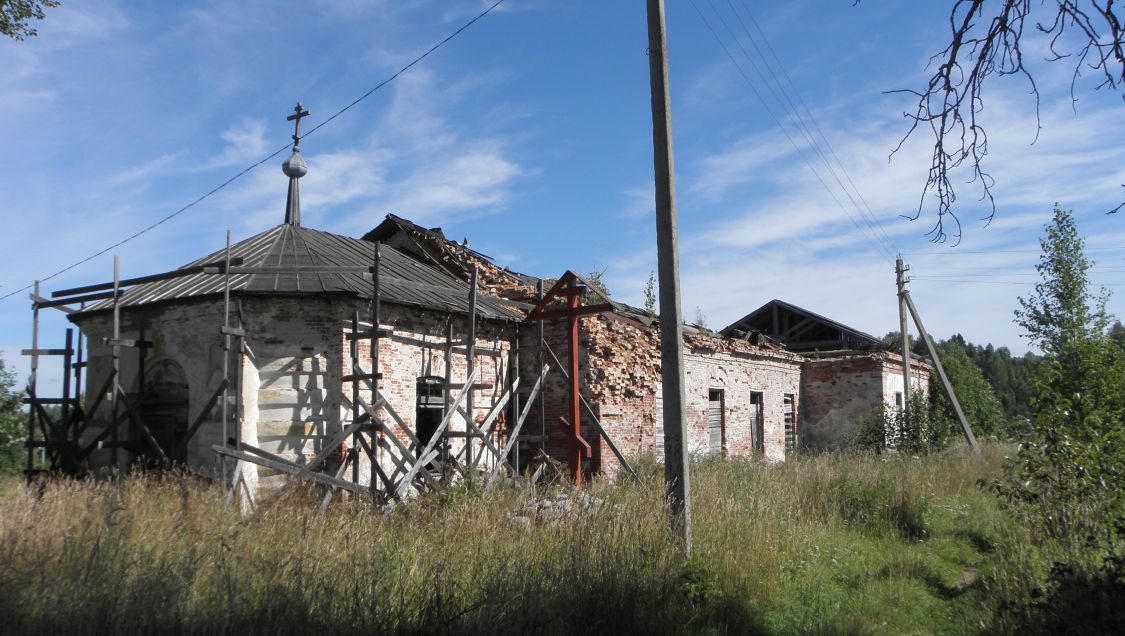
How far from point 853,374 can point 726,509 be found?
1633cm

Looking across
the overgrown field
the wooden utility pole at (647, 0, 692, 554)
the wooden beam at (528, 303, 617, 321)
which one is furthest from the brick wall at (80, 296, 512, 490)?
the wooden utility pole at (647, 0, 692, 554)

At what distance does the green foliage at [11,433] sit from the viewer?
18.9m

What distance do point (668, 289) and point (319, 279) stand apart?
640 centimetres

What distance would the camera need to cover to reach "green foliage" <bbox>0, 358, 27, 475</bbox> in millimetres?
18938

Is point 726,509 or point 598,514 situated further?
point 726,509

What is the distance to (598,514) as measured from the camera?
7027 mm

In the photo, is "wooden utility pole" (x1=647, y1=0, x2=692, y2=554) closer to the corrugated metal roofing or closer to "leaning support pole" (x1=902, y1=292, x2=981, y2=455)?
the corrugated metal roofing

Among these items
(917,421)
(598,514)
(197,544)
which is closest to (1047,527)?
(598,514)

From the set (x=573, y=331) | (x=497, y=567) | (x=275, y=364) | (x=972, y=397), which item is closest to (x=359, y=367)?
(x=275, y=364)

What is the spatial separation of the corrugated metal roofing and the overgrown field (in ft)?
9.70

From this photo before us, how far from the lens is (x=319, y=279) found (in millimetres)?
11469

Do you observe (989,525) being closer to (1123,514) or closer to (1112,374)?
(1112,374)

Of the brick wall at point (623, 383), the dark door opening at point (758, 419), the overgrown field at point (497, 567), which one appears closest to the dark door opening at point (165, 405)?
the overgrown field at point (497, 567)

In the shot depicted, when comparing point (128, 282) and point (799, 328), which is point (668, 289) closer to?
point (128, 282)
